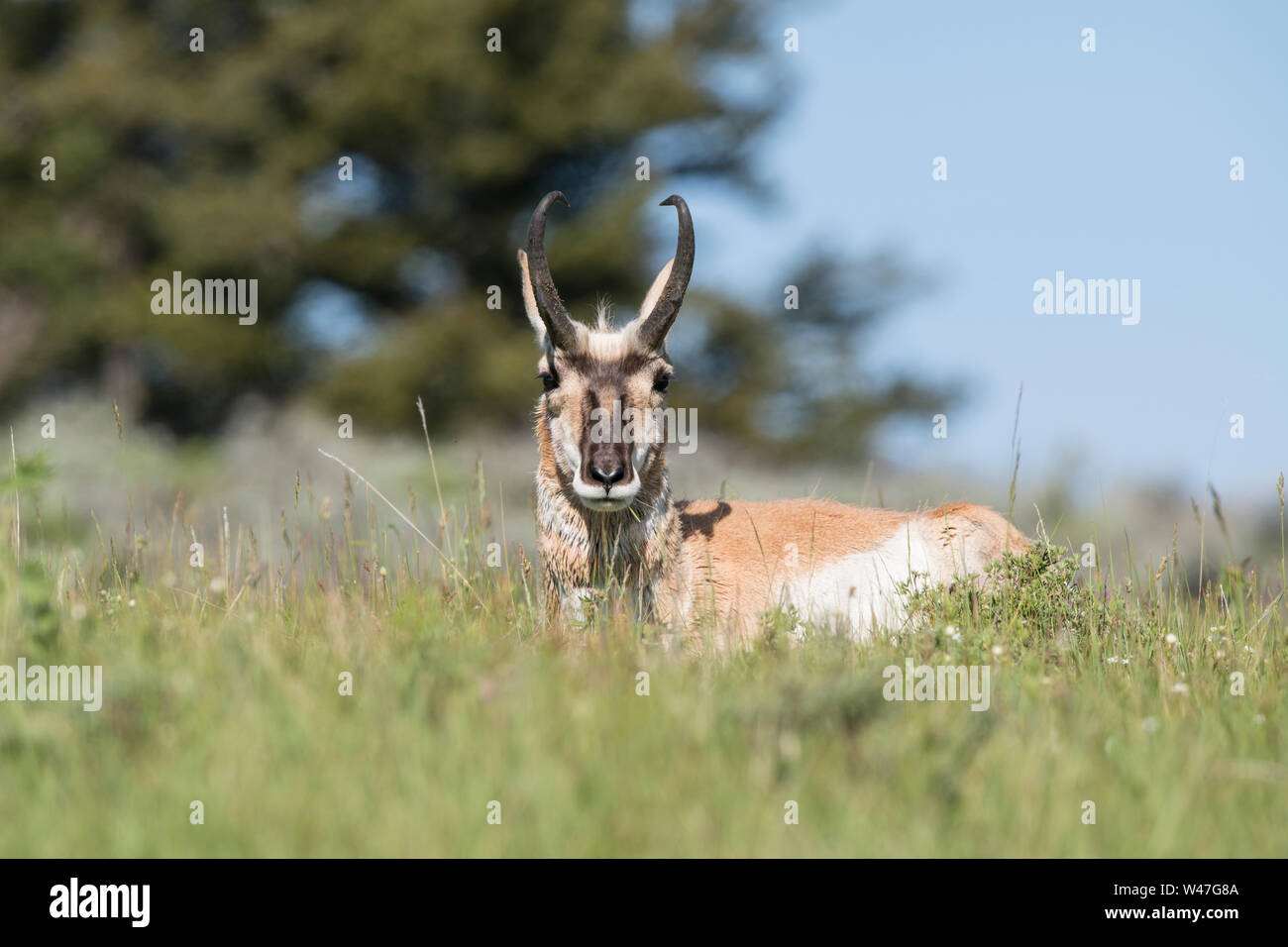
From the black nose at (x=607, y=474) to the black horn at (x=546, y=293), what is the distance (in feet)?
3.57

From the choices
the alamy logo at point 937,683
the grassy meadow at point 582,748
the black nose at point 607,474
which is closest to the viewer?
the grassy meadow at point 582,748

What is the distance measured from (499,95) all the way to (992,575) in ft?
96.5

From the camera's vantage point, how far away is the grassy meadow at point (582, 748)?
3707 millimetres

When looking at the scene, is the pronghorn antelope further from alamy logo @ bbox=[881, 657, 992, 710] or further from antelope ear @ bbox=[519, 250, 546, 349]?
alamy logo @ bbox=[881, 657, 992, 710]

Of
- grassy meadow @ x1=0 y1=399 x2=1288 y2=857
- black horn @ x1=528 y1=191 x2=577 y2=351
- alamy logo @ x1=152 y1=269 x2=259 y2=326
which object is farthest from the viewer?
alamy logo @ x1=152 y1=269 x2=259 y2=326

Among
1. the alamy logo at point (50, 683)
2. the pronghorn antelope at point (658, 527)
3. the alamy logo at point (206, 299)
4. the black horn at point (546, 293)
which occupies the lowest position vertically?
the alamy logo at point (50, 683)

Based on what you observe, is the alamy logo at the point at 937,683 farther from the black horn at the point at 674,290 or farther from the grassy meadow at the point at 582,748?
the black horn at the point at 674,290

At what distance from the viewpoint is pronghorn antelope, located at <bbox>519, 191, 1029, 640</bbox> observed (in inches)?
272

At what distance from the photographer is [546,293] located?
7.18 m

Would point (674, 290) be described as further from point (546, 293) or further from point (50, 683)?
point (50, 683)
